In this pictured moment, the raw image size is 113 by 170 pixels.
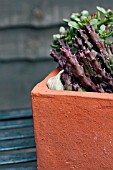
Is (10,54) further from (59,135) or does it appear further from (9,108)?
(59,135)

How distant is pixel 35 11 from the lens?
1797 mm

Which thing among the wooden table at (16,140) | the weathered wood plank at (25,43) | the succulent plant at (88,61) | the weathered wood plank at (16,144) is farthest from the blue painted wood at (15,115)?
the weathered wood plank at (25,43)

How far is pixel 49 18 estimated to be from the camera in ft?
5.92

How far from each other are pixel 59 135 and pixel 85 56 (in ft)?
0.61

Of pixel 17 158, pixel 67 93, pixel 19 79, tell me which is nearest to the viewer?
pixel 67 93

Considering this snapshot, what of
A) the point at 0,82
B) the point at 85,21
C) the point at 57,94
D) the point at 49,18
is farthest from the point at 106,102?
the point at 0,82

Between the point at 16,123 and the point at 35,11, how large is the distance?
26.1 inches

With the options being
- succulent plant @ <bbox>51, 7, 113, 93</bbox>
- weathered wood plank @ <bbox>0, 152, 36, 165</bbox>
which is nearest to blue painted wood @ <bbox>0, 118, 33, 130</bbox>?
weathered wood plank @ <bbox>0, 152, 36, 165</bbox>

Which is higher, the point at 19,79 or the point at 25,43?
the point at 25,43

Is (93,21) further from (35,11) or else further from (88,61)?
(35,11)

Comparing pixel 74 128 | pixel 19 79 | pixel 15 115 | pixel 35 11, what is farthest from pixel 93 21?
pixel 19 79

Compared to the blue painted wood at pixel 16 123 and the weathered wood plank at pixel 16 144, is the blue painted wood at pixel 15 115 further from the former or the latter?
the weathered wood plank at pixel 16 144

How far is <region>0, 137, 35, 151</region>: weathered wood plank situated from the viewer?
3.70 feet

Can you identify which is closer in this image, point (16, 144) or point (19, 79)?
point (16, 144)
